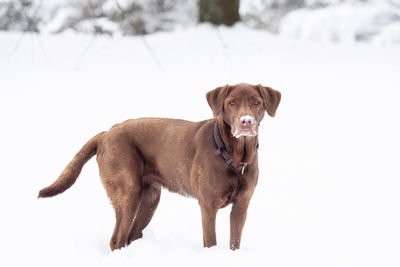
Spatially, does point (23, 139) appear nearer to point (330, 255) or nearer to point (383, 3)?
point (330, 255)

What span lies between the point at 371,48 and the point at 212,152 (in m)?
9.26

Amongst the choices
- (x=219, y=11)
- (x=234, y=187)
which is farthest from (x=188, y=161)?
(x=219, y=11)

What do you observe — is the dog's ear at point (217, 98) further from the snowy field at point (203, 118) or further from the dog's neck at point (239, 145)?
the snowy field at point (203, 118)

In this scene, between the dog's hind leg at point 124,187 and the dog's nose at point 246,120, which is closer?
the dog's nose at point 246,120

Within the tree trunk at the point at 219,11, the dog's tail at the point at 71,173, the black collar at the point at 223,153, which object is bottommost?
the dog's tail at the point at 71,173

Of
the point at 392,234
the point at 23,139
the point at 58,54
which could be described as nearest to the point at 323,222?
the point at 392,234

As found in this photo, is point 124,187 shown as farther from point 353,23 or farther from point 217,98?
point 353,23

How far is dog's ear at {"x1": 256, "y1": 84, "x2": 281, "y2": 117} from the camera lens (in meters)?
4.22

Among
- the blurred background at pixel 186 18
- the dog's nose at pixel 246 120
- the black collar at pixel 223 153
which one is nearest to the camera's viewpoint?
the dog's nose at pixel 246 120

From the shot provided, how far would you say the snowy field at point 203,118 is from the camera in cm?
457

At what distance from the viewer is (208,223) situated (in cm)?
418

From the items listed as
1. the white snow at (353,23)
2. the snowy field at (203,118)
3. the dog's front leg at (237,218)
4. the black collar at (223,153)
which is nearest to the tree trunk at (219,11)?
the snowy field at (203,118)

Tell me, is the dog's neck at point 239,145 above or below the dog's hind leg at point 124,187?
above

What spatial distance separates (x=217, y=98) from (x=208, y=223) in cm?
101
